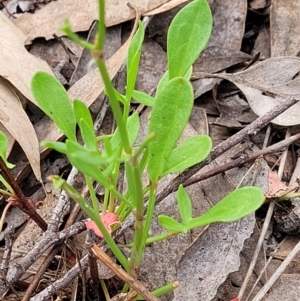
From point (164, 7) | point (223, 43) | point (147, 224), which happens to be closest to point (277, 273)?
point (147, 224)

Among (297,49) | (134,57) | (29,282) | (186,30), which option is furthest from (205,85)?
(29,282)

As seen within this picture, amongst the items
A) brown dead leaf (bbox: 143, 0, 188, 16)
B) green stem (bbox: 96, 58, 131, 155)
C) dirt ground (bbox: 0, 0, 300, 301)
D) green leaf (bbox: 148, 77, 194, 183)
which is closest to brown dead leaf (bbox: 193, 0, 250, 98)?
dirt ground (bbox: 0, 0, 300, 301)

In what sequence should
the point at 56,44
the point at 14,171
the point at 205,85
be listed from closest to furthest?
the point at 14,171
the point at 205,85
the point at 56,44

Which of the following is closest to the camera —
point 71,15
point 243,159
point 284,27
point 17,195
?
point 17,195

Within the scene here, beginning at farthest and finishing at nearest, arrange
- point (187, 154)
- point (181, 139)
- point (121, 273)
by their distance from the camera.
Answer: point (181, 139)
point (187, 154)
point (121, 273)

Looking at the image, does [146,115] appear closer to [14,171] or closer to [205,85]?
[205,85]

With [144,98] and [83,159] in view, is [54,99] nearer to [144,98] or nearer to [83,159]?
[144,98]

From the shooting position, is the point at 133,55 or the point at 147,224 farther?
the point at 133,55
